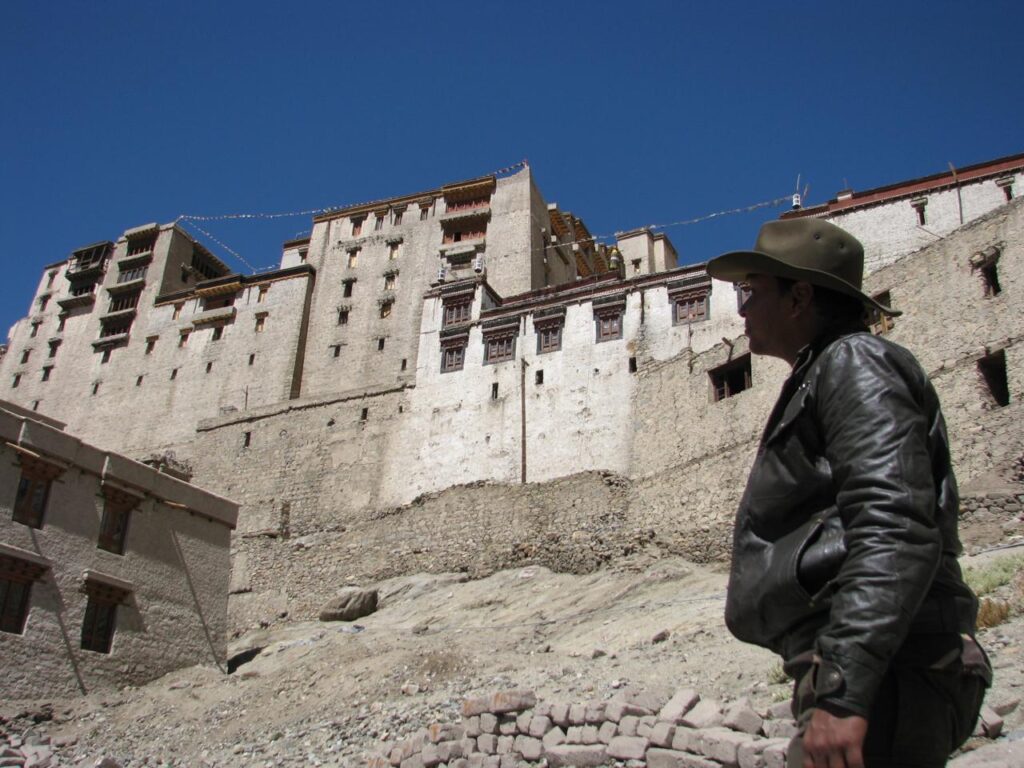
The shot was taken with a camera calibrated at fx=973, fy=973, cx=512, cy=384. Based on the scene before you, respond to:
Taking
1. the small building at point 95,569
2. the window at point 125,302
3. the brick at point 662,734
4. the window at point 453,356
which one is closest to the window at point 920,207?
the window at point 453,356

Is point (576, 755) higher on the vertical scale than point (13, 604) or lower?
lower

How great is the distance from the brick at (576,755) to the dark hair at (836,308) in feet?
25.0

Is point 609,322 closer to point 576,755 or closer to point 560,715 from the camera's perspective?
point 560,715

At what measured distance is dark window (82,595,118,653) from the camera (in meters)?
18.8

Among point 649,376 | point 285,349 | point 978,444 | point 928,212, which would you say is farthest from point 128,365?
point 978,444

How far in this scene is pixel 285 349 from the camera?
44.7m

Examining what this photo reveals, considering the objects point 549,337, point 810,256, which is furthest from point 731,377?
point 810,256

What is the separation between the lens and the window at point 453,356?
3503 cm

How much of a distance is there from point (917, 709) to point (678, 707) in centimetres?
747

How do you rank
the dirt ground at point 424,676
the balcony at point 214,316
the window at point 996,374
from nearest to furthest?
the dirt ground at point 424,676 < the window at point 996,374 < the balcony at point 214,316

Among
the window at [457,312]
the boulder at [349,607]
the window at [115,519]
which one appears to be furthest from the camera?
the window at [457,312]

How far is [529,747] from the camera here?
10594 millimetres

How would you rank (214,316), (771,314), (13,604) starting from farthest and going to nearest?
(214,316), (13,604), (771,314)

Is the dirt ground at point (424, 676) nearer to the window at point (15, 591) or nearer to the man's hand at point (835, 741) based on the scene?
the window at point (15, 591)
